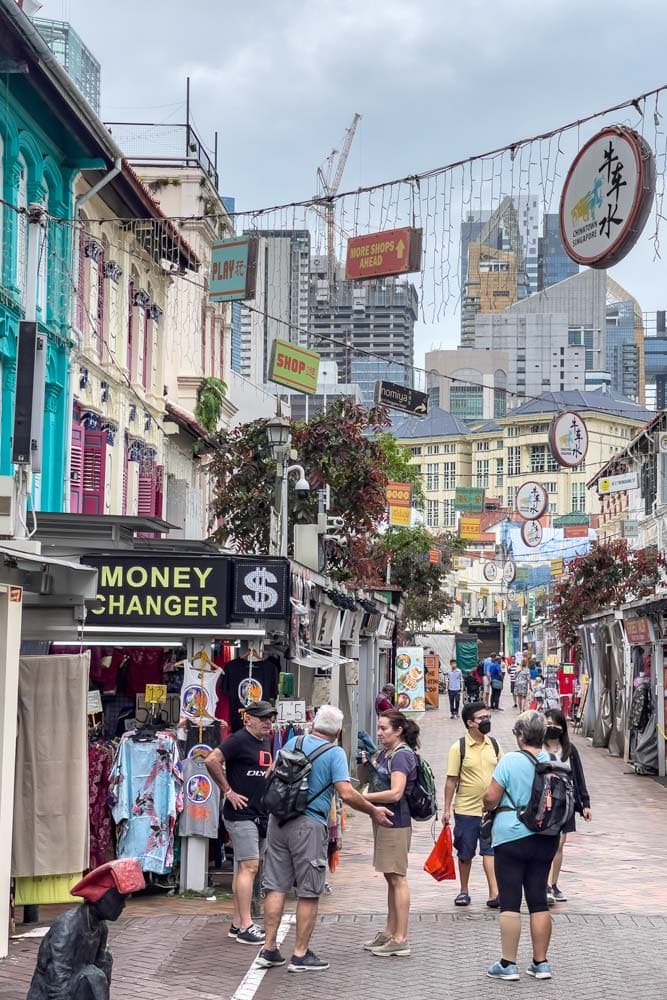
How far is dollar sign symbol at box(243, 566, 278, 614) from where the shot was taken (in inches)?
→ 507

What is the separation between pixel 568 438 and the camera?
29031 millimetres

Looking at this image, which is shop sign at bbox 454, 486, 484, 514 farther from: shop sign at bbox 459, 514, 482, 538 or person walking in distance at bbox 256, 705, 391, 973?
person walking in distance at bbox 256, 705, 391, 973

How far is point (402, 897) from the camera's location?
10273mm

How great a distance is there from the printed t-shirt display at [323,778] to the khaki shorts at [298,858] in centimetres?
8

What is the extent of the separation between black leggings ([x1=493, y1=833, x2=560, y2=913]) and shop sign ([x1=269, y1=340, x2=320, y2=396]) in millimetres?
10033

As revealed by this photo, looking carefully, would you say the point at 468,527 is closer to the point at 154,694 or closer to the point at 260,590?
the point at 260,590

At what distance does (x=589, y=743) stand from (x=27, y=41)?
2013 cm

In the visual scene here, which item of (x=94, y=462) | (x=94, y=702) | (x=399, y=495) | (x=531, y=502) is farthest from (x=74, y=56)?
(x=94, y=702)

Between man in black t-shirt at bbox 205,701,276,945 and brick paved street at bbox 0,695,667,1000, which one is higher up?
man in black t-shirt at bbox 205,701,276,945

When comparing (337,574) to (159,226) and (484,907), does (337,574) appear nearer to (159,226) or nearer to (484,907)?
(159,226)

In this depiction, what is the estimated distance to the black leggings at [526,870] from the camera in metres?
9.18

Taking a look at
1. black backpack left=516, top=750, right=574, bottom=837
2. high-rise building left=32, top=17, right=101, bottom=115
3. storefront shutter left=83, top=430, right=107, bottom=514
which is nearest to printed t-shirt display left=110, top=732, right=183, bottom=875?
black backpack left=516, top=750, right=574, bottom=837

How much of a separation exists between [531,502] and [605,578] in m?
4.45

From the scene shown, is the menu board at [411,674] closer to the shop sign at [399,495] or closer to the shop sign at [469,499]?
the shop sign at [399,495]
